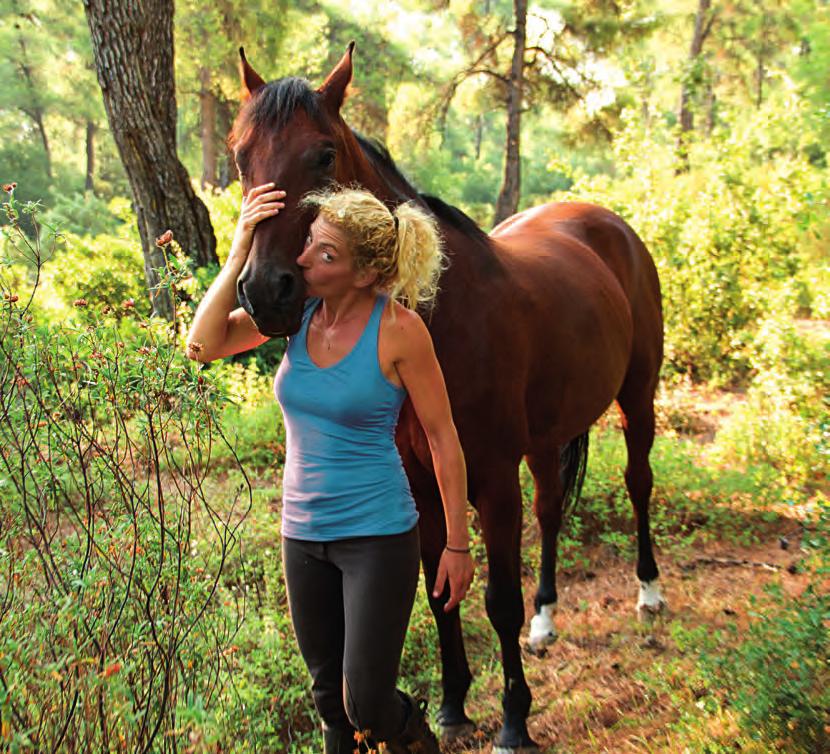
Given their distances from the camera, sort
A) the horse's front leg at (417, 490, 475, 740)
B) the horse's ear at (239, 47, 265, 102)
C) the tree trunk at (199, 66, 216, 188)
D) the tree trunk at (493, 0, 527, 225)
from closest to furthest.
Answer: the horse's ear at (239, 47, 265, 102), the horse's front leg at (417, 490, 475, 740), the tree trunk at (493, 0, 527, 225), the tree trunk at (199, 66, 216, 188)

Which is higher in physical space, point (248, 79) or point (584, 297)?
point (248, 79)

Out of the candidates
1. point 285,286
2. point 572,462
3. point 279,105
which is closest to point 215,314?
point 285,286

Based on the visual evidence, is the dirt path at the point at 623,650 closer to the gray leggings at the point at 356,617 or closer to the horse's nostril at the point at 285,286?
the gray leggings at the point at 356,617

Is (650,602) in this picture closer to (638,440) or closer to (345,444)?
(638,440)

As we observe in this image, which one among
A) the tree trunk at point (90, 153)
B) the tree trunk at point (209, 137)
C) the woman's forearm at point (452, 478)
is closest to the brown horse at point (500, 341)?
the woman's forearm at point (452, 478)

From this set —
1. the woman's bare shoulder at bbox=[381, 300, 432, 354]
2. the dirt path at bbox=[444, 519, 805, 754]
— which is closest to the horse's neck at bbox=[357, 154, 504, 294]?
the woman's bare shoulder at bbox=[381, 300, 432, 354]

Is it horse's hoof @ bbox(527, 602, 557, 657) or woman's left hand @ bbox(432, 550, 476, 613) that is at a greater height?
woman's left hand @ bbox(432, 550, 476, 613)

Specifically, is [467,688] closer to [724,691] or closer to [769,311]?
[724,691]

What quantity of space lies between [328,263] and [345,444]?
505 millimetres

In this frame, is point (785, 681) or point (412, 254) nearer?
point (412, 254)

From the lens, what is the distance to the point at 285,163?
7.50 ft

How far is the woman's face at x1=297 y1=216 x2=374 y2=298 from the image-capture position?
2.05 metres

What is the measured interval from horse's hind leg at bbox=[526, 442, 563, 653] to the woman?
5.95ft

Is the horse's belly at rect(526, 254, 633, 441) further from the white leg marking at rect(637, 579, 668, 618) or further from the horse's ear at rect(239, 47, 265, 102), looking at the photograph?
the horse's ear at rect(239, 47, 265, 102)
